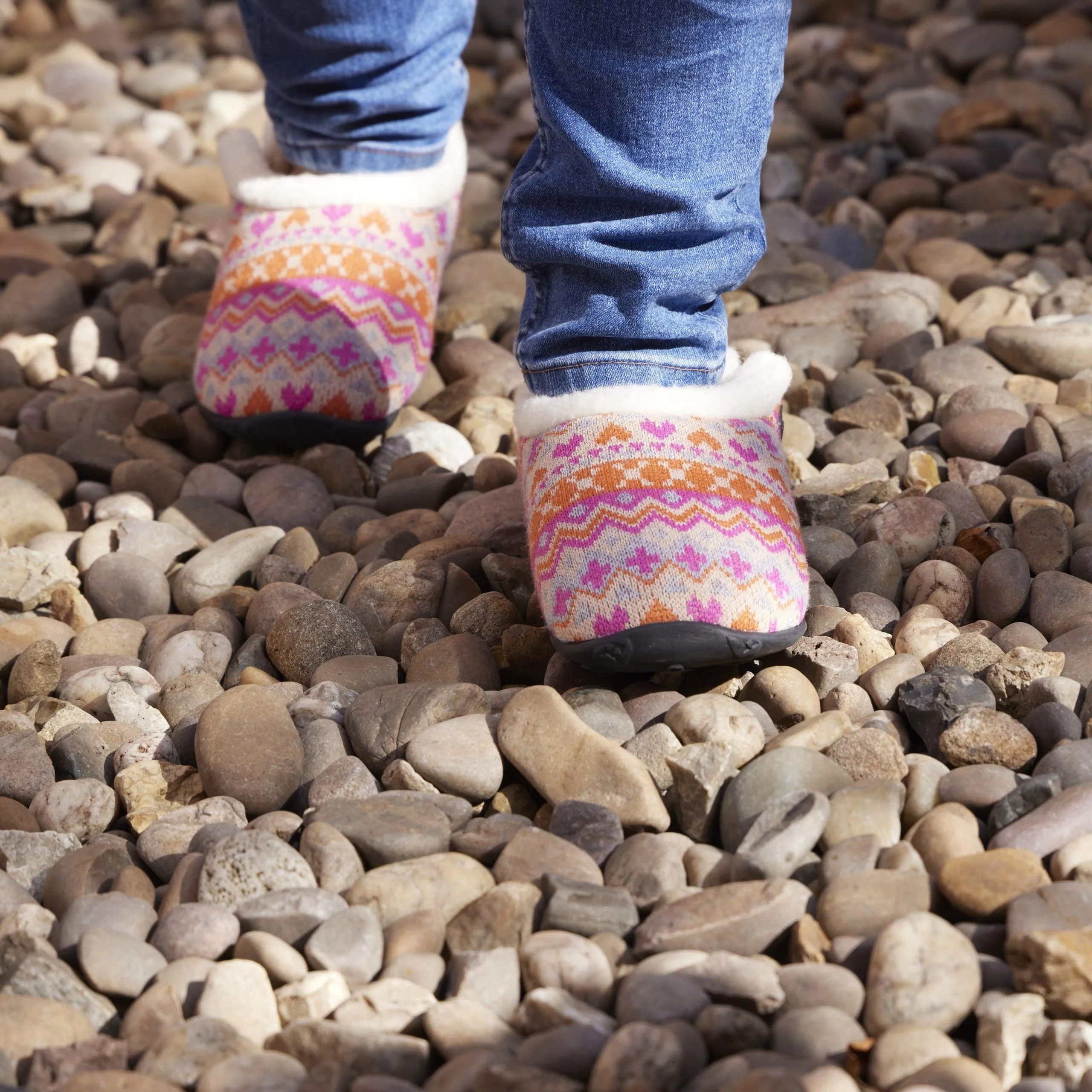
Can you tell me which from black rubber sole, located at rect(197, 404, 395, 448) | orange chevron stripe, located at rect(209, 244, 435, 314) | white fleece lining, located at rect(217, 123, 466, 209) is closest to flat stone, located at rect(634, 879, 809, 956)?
black rubber sole, located at rect(197, 404, 395, 448)

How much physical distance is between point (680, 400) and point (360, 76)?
0.72m

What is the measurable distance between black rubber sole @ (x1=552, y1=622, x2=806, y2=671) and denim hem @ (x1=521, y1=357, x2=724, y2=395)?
0.24m

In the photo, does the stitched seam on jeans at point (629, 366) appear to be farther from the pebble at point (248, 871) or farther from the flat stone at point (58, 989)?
the flat stone at point (58, 989)

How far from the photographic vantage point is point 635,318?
120 cm

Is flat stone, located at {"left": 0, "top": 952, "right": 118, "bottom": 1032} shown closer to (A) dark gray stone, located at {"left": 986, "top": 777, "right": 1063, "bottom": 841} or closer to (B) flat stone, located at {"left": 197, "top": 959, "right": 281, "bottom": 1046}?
(B) flat stone, located at {"left": 197, "top": 959, "right": 281, "bottom": 1046}

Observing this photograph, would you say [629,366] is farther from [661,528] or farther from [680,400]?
[661,528]

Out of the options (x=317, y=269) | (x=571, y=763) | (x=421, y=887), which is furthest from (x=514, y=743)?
(x=317, y=269)

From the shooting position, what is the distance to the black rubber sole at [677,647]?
43.3 inches

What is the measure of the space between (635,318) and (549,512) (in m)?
0.18

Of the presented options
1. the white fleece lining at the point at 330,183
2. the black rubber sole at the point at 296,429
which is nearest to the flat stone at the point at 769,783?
the black rubber sole at the point at 296,429

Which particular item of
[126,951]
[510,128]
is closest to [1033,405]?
[126,951]

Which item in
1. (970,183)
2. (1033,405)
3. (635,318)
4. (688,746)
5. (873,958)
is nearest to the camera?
(873,958)

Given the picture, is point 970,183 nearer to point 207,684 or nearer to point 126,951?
point 207,684

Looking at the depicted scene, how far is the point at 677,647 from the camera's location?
110 cm
